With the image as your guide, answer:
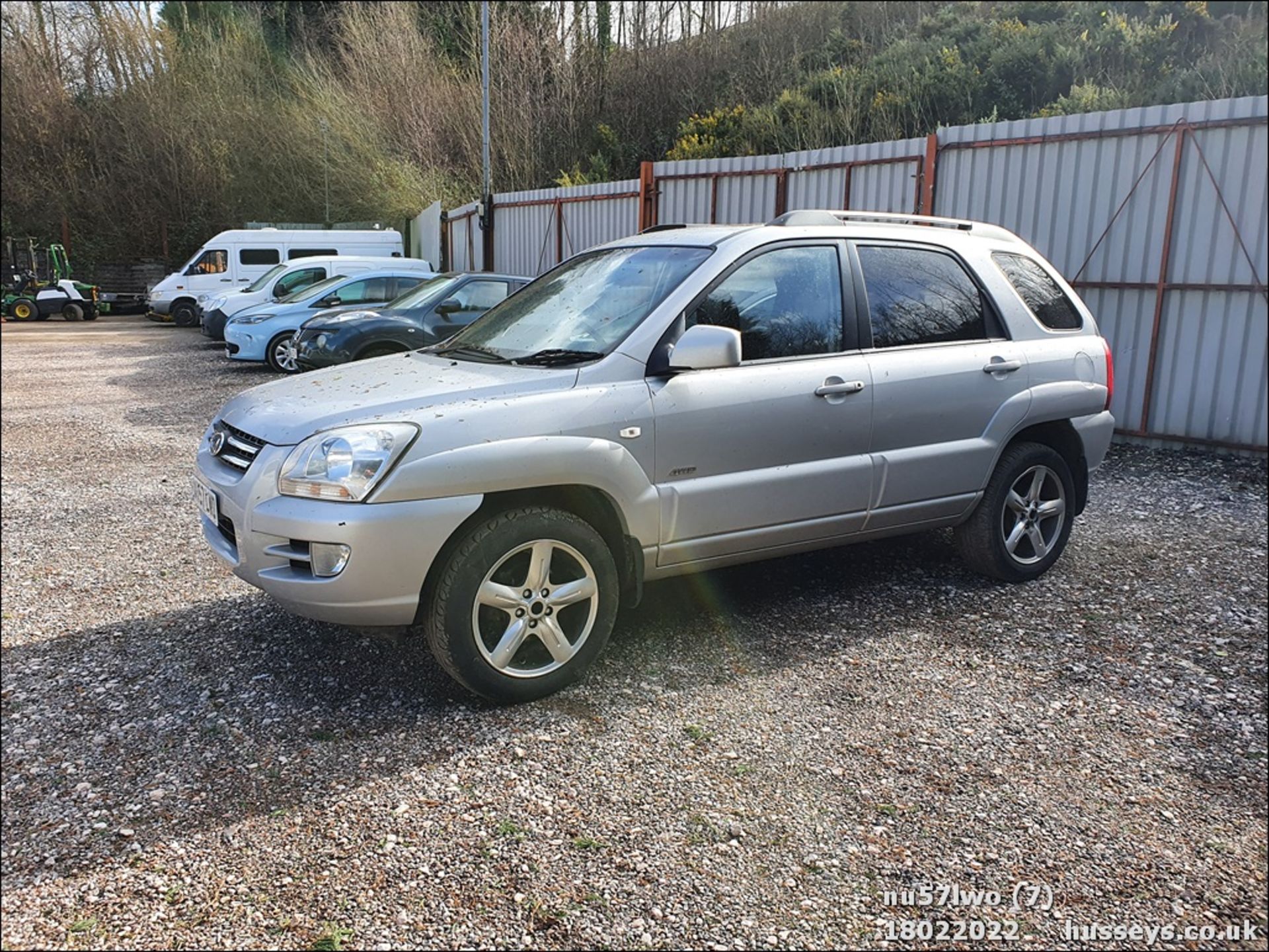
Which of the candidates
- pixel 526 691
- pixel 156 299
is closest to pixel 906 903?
pixel 526 691

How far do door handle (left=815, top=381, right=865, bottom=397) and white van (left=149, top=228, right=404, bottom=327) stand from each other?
1989 centimetres

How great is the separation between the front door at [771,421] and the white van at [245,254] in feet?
64.6

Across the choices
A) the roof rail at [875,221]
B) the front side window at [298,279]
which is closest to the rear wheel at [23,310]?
the front side window at [298,279]

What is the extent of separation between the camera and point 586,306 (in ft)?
14.8

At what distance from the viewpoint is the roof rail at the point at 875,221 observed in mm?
4789

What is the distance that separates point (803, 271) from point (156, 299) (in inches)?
966

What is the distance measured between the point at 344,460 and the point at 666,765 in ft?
5.07

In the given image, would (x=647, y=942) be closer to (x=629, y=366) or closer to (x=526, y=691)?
(x=526, y=691)

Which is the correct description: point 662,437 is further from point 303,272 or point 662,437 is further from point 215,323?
point 215,323

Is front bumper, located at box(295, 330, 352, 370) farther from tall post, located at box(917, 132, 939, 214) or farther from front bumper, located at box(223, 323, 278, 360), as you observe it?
tall post, located at box(917, 132, 939, 214)

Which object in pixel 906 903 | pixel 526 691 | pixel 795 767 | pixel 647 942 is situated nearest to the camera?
pixel 647 942

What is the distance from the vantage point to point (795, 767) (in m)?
3.44

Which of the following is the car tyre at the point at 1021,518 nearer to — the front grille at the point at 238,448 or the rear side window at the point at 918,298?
the rear side window at the point at 918,298

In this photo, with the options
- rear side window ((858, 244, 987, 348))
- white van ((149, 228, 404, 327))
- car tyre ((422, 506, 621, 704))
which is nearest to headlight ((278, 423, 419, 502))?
car tyre ((422, 506, 621, 704))
